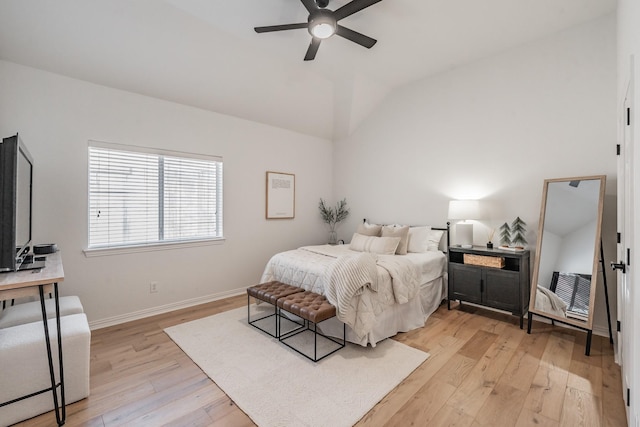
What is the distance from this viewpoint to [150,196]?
362 centimetres

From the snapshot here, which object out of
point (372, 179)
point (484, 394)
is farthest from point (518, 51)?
point (484, 394)

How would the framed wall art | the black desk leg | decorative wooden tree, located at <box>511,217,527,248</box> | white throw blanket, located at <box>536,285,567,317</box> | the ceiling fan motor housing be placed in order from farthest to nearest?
the framed wall art
decorative wooden tree, located at <box>511,217,527,248</box>
white throw blanket, located at <box>536,285,567,317</box>
the ceiling fan motor housing
the black desk leg

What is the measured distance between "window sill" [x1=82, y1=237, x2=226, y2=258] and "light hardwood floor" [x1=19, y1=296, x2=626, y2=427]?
Answer: 84 cm

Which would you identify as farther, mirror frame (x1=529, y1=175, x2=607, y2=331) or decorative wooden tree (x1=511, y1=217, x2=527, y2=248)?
decorative wooden tree (x1=511, y1=217, x2=527, y2=248)

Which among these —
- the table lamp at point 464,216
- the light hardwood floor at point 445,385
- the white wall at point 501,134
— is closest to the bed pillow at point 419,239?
the white wall at point 501,134

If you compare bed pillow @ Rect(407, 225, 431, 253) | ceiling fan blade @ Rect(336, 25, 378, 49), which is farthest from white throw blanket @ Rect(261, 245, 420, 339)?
ceiling fan blade @ Rect(336, 25, 378, 49)

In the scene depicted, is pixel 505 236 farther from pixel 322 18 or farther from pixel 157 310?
pixel 157 310

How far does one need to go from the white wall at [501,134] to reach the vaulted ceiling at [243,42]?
0.27 m

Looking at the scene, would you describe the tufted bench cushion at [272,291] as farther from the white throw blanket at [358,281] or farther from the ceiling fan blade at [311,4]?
the ceiling fan blade at [311,4]

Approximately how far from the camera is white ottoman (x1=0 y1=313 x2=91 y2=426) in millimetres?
1767

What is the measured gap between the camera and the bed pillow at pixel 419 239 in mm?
4035

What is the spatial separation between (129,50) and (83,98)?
28.8 inches

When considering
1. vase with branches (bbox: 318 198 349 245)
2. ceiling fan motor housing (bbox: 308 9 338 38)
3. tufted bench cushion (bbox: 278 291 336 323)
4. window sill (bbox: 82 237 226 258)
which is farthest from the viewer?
vase with branches (bbox: 318 198 349 245)

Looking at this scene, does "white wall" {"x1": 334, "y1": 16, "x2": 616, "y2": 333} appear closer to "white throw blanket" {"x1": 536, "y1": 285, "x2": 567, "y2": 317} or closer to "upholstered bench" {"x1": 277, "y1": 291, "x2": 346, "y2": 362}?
"white throw blanket" {"x1": 536, "y1": 285, "x2": 567, "y2": 317}
